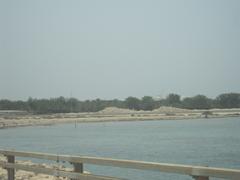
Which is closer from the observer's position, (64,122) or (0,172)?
(0,172)

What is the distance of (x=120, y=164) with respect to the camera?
9383mm

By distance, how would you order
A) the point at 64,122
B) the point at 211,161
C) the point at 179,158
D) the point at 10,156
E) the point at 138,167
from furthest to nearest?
1. the point at 64,122
2. the point at 179,158
3. the point at 211,161
4. the point at 10,156
5. the point at 138,167

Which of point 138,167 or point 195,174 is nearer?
point 195,174

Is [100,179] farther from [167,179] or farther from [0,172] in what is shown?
[167,179]

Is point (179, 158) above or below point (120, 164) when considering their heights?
below

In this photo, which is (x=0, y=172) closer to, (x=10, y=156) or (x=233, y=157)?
(x=10, y=156)

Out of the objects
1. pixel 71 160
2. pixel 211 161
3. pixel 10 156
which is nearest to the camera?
pixel 71 160

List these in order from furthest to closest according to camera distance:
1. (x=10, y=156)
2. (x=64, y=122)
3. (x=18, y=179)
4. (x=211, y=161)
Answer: (x=64, y=122), (x=211, y=161), (x=18, y=179), (x=10, y=156)

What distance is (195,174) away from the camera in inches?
316

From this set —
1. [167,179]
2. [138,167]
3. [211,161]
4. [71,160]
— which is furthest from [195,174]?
[211,161]

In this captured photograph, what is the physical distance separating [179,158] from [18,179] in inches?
1153

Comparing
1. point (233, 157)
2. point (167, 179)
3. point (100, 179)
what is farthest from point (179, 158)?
point (100, 179)

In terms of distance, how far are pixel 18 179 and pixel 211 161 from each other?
89.7 ft

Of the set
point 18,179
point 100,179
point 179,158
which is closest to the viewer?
point 100,179
